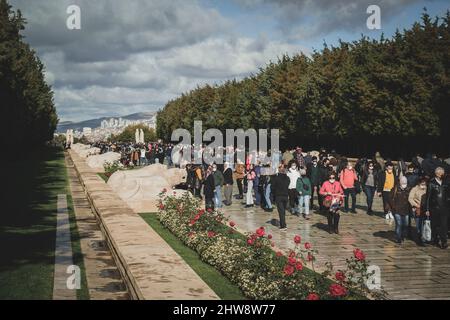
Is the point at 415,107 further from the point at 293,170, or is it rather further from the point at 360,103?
the point at 293,170

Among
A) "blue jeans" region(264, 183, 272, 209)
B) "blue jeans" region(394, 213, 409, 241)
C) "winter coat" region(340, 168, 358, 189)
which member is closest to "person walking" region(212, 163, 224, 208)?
"blue jeans" region(264, 183, 272, 209)

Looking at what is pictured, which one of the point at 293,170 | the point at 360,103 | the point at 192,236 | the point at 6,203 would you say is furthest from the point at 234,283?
the point at 360,103

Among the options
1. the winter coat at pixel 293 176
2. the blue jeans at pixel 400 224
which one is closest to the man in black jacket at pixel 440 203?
Answer: the blue jeans at pixel 400 224

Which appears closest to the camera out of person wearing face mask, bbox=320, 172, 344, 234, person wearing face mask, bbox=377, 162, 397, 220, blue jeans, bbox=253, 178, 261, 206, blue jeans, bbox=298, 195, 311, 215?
person wearing face mask, bbox=320, 172, 344, 234

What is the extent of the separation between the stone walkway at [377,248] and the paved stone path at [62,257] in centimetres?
471

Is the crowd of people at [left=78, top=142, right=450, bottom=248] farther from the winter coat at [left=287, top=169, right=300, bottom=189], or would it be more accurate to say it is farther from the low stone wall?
the low stone wall

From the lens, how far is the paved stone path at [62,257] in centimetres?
822

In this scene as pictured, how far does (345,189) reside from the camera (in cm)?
1758

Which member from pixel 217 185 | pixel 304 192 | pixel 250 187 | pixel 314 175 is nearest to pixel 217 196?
pixel 217 185

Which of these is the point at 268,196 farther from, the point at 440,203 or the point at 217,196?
the point at 440,203

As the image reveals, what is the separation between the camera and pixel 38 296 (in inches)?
316

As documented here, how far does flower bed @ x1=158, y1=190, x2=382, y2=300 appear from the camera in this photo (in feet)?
24.1

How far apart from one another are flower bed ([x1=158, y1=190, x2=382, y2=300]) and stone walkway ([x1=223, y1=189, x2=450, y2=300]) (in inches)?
27.2

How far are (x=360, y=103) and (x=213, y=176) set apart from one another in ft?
64.9
